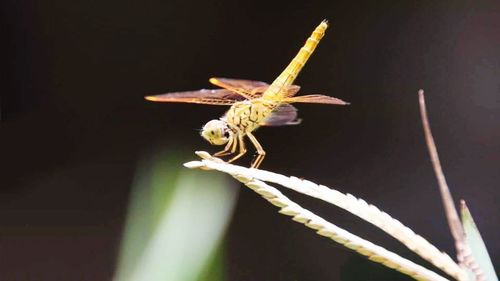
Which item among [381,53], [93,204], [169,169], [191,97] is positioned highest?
[381,53]

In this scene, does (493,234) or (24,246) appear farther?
(24,246)

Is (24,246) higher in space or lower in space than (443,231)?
lower

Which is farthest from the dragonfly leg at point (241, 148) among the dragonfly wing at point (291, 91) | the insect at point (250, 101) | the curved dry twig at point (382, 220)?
the curved dry twig at point (382, 220)

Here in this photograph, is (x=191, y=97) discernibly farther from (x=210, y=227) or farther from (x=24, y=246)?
(x=24, y=246)

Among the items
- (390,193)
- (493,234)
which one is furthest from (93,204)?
(493,234)

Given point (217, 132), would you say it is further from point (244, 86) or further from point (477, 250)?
point (477, 250)

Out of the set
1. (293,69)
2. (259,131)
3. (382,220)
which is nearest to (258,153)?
(259,131)
